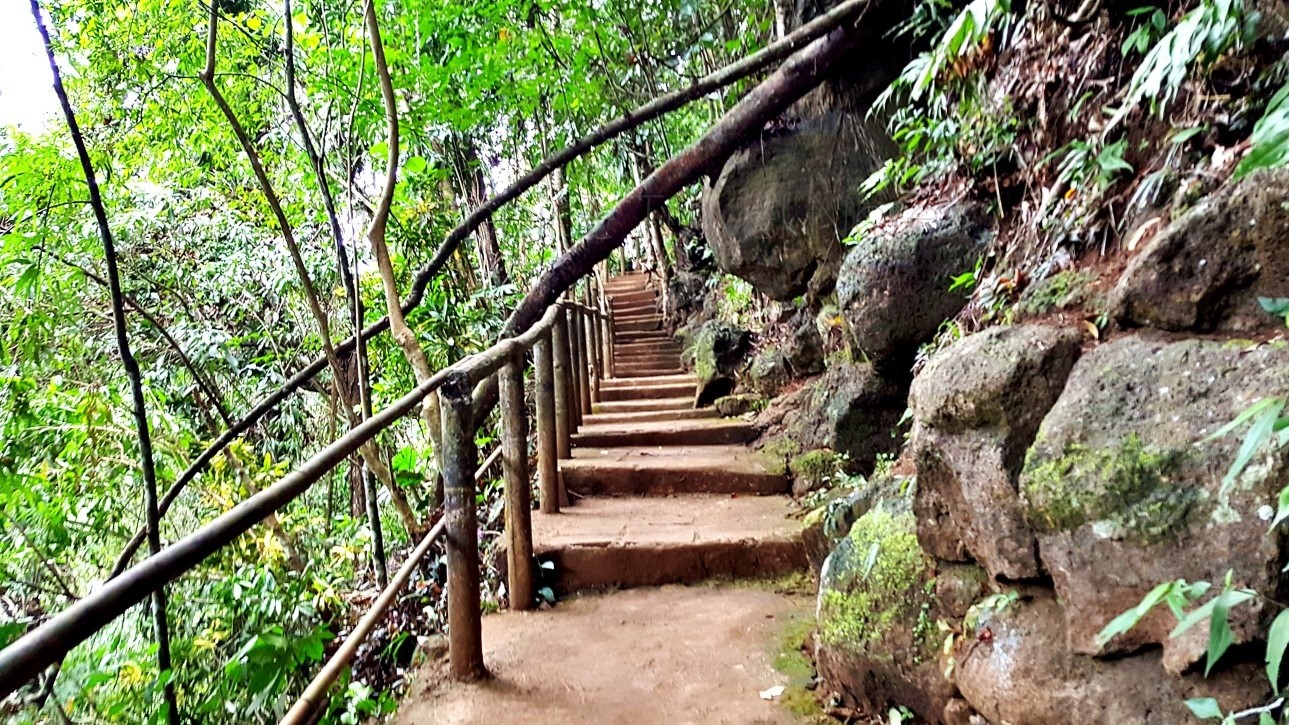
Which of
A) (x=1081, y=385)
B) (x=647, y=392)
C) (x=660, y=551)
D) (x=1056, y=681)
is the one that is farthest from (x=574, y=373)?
(x=1056, y=681)

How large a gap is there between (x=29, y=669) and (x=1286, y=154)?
1570 millimetres

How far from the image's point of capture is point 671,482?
12.9 feet

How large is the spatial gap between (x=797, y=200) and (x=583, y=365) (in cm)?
218

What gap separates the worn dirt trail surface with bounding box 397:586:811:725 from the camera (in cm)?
198

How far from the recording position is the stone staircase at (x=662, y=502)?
2941 mm

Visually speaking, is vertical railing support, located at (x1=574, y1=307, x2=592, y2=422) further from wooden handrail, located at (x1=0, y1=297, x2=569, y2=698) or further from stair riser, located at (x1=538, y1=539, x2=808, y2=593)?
wooden handrail, located at (x1=0, y1=297, x2=569, y2=698)

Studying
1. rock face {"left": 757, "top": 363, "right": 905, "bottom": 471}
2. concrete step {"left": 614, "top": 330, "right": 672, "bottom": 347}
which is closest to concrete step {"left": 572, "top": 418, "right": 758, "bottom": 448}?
rock face {"left": 757, "top": 363, "right": 905, "bottom": 471}

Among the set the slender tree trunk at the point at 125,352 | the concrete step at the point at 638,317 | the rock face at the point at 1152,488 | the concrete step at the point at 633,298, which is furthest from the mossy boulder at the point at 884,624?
the concrete step at the point at 633,298

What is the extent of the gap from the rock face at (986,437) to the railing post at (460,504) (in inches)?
52.1

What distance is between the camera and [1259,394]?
48.6 inches

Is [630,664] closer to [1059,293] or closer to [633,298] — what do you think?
[1059,293]

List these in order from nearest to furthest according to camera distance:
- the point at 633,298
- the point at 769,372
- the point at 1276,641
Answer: the point at 1276,641
the point at 769,372
the point at 633,298

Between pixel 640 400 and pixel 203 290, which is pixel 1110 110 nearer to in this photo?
pixel 640 400

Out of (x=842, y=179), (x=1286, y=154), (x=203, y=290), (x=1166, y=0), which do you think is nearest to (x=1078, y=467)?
(x=1286, y=154)
